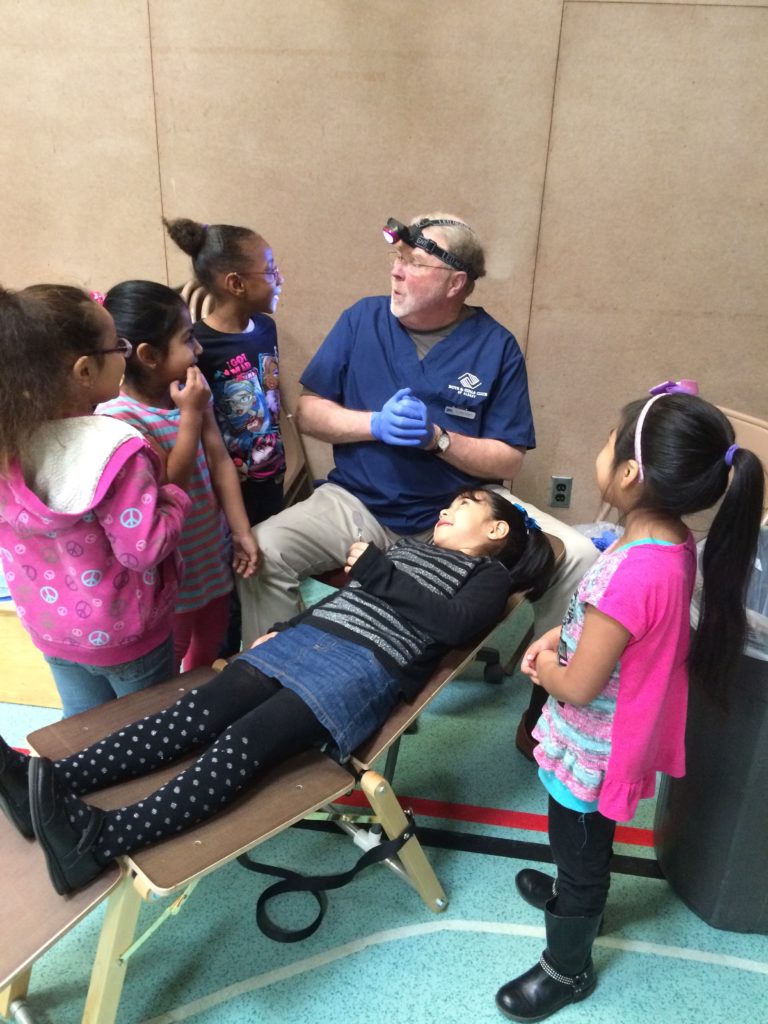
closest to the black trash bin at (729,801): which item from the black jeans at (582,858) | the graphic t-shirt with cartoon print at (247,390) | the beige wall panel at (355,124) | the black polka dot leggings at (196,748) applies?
the black jeans at (582,858)

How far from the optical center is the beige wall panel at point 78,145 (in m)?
2.48

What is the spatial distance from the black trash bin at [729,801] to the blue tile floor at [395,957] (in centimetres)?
6

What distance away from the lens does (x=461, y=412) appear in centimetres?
195

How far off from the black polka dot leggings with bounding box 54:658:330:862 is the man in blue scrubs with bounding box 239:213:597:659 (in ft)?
1.68

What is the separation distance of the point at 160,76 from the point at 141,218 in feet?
1.62

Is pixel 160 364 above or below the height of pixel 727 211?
below

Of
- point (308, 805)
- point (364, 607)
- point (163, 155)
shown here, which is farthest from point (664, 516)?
point (163, 155)

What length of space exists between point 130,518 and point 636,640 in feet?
2.82

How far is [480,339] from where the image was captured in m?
1.96

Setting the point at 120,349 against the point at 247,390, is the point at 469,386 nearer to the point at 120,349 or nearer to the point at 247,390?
the point at 247,390

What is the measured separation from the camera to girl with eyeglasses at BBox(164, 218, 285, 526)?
1807 mm

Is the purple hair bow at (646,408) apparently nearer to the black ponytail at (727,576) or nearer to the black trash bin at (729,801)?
the black ponytail at (727,576)

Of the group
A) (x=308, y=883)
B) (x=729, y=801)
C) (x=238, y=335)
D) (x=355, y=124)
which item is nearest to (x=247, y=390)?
(x=238, y=335)

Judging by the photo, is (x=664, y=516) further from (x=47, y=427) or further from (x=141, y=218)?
(x=141, y=218)
